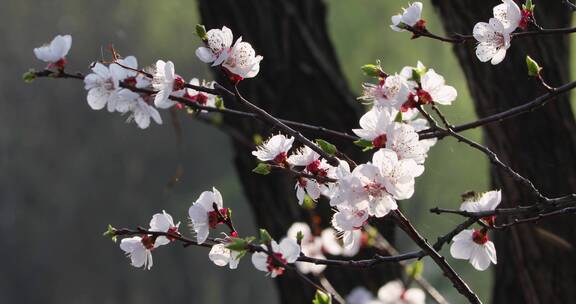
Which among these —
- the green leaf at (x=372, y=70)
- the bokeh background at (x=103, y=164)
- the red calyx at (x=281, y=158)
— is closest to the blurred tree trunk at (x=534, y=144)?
the green leaf at (x=372, y=70)

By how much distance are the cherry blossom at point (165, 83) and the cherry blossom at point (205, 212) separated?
0.15 metres

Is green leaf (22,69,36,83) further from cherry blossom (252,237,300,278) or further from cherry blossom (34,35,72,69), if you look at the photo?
cherry blossom (252,237,300,278)

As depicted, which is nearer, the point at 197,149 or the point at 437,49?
the point at 437,49

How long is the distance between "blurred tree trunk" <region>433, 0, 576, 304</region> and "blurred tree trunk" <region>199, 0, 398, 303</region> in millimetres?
559

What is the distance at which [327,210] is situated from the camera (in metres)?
2.58

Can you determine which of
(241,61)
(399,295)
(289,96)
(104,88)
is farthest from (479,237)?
(289,96)

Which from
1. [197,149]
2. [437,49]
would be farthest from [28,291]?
[437,49]

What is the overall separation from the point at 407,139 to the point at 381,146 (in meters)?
0.05

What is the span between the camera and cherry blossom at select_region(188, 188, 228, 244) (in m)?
1.35

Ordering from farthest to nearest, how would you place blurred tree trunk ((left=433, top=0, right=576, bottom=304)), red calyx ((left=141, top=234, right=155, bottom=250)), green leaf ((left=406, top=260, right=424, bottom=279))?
blurred tree trunk ((left=433, top=0, right=576, bottom=304))
green leaf ((left=406, top=260, right=424, bottom=279))
red calyx ((left=141, top=234, right=155, bottom=250))

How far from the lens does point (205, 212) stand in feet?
4.50

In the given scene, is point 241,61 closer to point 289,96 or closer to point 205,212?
point 205,212

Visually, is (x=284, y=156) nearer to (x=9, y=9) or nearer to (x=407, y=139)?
(x=407, y=139)

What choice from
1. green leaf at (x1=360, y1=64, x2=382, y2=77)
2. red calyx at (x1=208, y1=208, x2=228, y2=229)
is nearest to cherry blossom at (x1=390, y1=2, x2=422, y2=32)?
green leaf at (x1=360, y1=64, x2=382, y2=77)
